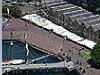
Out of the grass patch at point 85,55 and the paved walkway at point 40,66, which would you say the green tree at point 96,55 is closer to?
the grass patch at point 85,55

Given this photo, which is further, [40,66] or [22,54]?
[22,54]

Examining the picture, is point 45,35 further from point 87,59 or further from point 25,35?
point 87,59

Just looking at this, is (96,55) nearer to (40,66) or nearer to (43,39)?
(40,66)

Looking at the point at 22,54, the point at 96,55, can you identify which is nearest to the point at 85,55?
the point at 96,55

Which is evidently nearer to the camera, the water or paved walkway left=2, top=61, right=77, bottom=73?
paved walkway left=2, top=61, right=77, bottom=73

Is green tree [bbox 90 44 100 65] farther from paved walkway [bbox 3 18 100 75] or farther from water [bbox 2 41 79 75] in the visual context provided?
water [bbox 2 41 79 75]

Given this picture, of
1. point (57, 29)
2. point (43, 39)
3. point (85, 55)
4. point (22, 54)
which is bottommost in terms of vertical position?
point (22, 54)

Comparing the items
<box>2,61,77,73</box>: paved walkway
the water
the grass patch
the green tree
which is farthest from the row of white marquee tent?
<box>2,61,77,73</box>: paved walkway

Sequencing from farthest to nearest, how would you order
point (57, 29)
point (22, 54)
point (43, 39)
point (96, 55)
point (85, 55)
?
1. point (57, 29)
2. point (43, 39)
3. point (22, 54)
4. point (85, 55)
5. point (96, 55)

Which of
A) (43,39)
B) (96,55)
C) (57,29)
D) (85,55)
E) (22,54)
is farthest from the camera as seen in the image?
(57,29)

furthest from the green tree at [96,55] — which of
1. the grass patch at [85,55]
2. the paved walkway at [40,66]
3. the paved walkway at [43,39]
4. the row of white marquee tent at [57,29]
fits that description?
the row of white marquee tent at [57,29]
